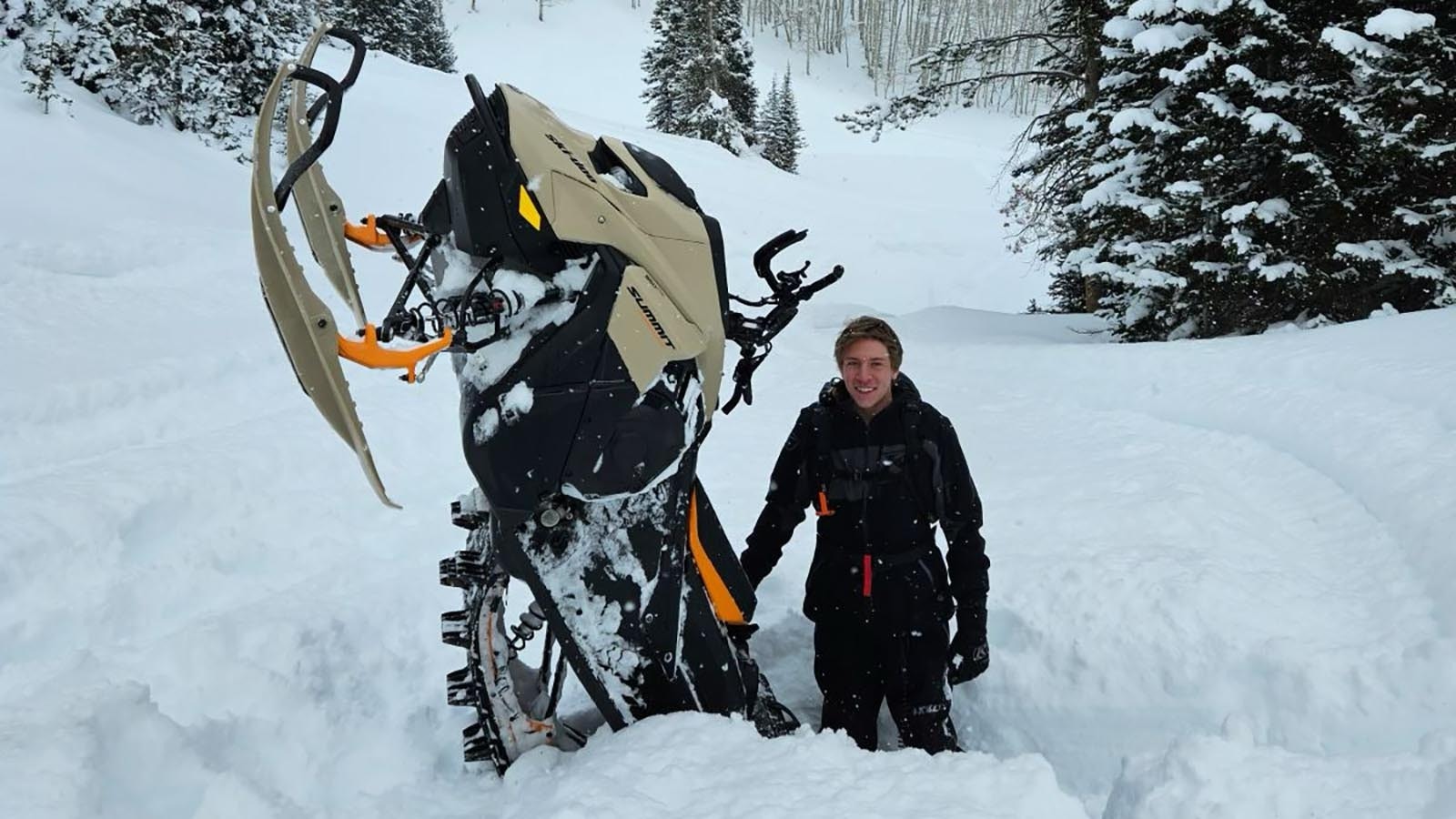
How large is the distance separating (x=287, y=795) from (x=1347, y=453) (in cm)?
470

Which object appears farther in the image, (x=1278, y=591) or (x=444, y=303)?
(x=1278, y=591)

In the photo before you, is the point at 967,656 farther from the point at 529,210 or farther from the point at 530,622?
the point at 529,210

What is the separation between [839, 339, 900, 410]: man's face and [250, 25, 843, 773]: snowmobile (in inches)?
23.7

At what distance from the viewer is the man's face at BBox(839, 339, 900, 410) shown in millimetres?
3256

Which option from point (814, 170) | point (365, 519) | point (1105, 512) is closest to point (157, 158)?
point (365, 519)

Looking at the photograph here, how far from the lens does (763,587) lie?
13.6 ft

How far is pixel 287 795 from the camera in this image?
2412mm

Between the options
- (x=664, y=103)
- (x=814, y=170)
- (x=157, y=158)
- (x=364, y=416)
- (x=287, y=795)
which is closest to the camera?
(x=287, y=795)

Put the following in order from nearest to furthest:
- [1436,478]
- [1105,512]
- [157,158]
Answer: [1436,478] → [1105,512] → [157,158]

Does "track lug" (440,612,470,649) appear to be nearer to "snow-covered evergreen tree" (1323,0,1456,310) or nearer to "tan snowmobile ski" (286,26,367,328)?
"tan snowmobile ski" (286,26,367,328)

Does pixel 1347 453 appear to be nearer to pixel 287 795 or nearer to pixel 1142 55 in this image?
pixel 287 795

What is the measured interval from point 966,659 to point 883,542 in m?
0.52

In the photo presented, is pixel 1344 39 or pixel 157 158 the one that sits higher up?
pixel 1344 39

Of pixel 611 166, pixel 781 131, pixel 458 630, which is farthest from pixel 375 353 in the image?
pixel 781 131
